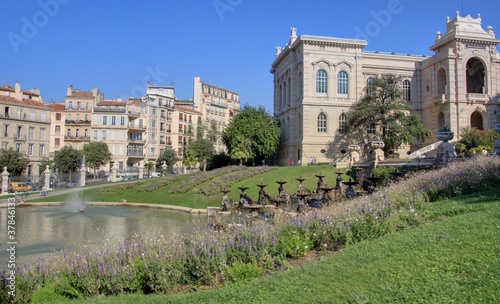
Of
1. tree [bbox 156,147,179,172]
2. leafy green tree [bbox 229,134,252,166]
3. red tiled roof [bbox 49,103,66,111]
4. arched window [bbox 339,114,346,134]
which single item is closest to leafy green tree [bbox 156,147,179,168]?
tree [bbox 156,147,179,172]

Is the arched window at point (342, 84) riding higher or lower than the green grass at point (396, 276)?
higher

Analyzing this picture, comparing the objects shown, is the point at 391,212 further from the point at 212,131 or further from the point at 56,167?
the point at 212,131

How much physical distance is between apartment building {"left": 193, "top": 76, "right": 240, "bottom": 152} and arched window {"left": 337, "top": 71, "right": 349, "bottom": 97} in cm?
4021

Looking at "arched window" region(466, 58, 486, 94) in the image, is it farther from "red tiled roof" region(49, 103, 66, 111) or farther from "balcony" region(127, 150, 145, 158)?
"red tiled roof" region(49, 103, 66, 111)

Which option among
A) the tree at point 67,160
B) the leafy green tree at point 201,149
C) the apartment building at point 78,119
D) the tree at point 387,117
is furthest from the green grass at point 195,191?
the apartment building at point 78,119

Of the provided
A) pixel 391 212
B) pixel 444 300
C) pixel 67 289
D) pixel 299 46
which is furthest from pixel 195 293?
pixel 299 46

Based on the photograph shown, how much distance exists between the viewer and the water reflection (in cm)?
1264

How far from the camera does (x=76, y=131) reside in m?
68.3

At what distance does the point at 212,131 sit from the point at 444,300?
73.3 m

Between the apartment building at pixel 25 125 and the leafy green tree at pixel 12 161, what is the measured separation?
3300mm

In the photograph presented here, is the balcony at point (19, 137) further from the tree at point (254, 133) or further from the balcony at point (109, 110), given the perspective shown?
the tree at point (254, 133)

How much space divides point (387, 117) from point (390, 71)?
1040 centimetres

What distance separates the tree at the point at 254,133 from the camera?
4756 centimetres

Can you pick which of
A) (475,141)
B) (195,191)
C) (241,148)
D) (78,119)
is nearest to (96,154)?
(78,119)
